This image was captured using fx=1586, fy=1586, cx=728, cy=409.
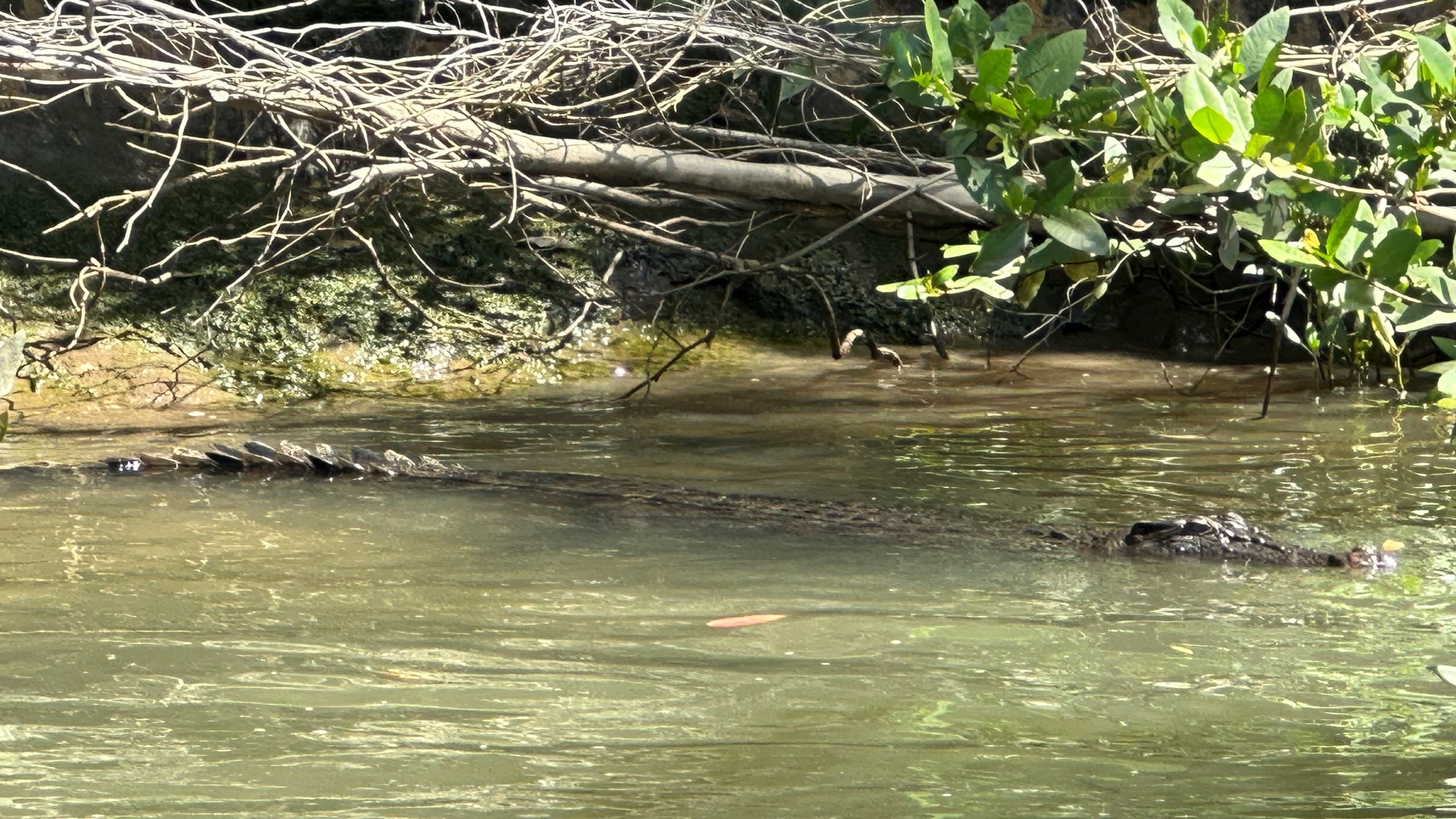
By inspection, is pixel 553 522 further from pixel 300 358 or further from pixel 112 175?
pixel 112 175

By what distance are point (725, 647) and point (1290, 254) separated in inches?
57.6

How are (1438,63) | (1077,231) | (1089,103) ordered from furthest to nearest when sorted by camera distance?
1. (1089,103)
2. (1077,231)
3. (1438,63)

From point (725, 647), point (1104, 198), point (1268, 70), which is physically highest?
point (1268, 70)

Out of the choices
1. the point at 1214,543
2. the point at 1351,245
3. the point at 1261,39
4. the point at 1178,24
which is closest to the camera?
the point at 1351,245

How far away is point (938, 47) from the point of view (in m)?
4.33

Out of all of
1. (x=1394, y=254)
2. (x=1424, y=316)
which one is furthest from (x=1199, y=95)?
(x=1424, y=316)

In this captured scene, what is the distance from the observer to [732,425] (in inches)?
277

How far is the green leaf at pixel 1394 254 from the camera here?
128 inches

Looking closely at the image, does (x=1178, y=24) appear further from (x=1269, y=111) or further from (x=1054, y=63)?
(x=1269, y=111)

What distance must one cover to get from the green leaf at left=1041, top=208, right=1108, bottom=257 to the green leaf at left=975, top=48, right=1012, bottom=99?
39 centimetres

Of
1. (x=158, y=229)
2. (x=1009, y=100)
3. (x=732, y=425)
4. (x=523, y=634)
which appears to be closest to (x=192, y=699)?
(x=523, y=634)

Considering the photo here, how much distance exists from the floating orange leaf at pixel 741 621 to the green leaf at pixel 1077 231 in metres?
1.20

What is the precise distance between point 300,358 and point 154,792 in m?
5.83

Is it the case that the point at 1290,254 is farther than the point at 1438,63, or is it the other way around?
the point at 1438,63
